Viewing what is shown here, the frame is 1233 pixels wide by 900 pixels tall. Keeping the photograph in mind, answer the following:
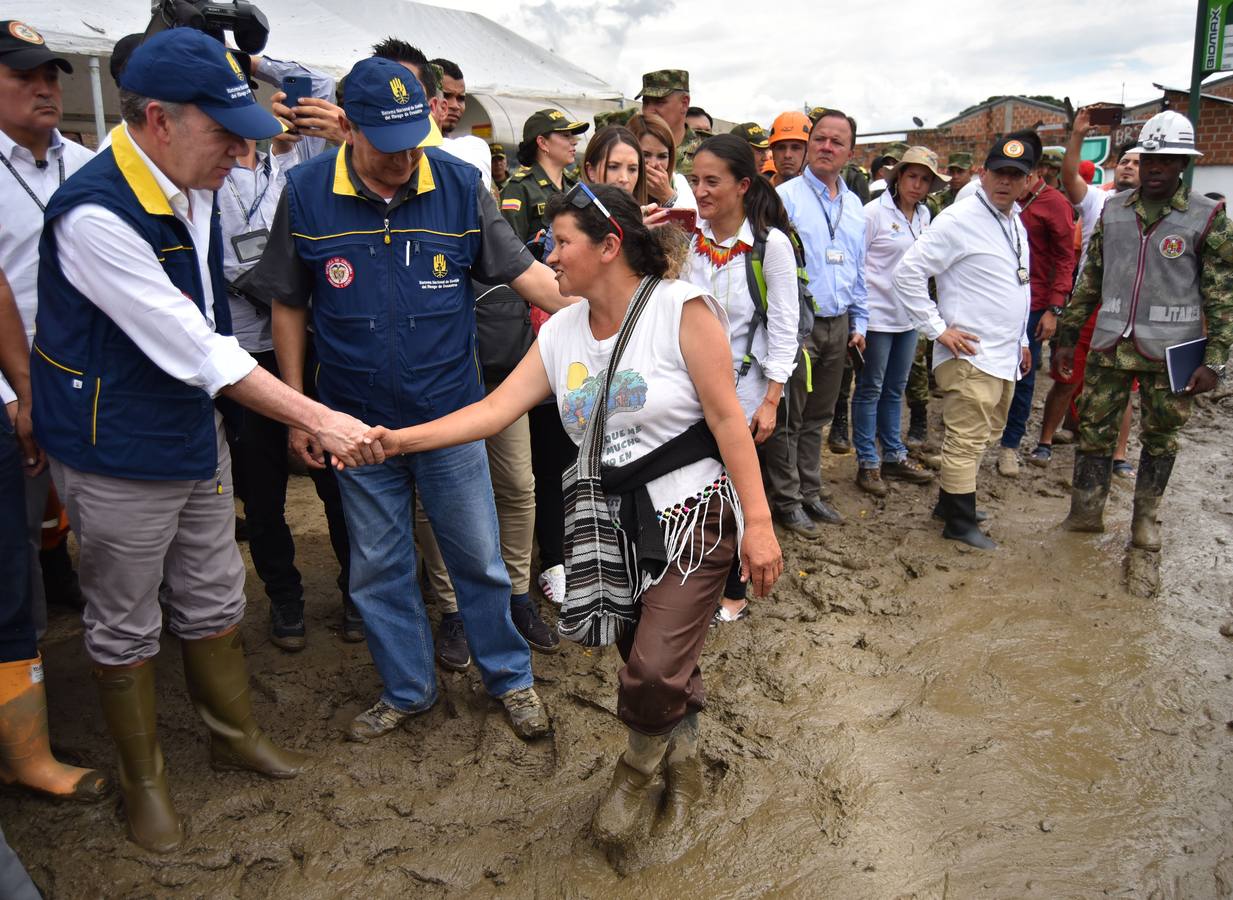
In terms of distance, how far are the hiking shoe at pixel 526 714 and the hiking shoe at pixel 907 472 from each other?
369 centimetres

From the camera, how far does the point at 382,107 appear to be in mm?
2703

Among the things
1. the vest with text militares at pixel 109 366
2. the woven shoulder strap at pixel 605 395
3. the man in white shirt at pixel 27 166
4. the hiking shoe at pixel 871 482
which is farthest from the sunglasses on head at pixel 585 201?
the hiking shoe at pixel 871 482

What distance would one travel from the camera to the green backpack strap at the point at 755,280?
412 cm

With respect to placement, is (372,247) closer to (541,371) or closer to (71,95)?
(541,371)

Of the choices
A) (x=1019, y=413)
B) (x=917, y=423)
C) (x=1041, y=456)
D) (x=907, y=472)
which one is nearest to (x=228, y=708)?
(x=907, y=472)

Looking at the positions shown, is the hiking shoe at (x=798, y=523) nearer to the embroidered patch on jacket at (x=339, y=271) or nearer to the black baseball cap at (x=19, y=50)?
the embroidered patch on jacket at (x=339, y=271)

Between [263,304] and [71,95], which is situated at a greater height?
[71,95]

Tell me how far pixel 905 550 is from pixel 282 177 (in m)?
3.81

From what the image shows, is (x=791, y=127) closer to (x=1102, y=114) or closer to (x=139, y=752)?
(x=1102, y=114)

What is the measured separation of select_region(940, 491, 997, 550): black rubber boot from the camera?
5.09m

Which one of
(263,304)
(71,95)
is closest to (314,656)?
(263,304)

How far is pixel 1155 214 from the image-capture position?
472 centimetres

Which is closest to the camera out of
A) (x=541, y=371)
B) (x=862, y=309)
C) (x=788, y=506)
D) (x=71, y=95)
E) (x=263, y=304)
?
(x=541, y=371)

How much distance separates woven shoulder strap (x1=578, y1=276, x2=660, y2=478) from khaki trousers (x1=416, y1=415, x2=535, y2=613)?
1.20m
